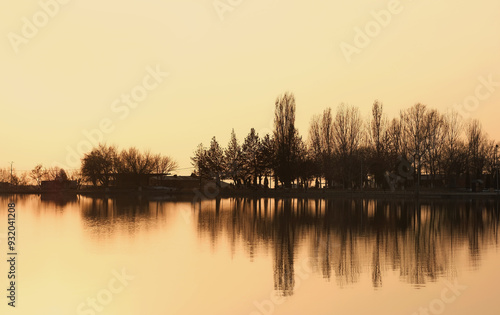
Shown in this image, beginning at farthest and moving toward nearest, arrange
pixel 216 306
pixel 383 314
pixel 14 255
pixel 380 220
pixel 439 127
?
pixel 439 127 → pixel 380 220 → pixel 14 255 → pixel 216 306 → pixel 383 314

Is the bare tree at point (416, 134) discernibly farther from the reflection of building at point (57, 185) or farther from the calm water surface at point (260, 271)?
the reflection of building at point (57, 185)

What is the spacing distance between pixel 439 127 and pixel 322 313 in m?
63.1

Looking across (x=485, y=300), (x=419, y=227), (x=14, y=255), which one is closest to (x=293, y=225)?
(x=419, y=227)

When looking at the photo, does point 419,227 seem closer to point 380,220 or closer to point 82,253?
point 380,220

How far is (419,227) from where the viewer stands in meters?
28.3

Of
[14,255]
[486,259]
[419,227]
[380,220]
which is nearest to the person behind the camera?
[486,259]

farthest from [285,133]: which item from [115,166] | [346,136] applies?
[115,166]

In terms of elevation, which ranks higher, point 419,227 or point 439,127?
point 439,127

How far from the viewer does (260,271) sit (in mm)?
16312

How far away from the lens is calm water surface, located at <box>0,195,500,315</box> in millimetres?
12766

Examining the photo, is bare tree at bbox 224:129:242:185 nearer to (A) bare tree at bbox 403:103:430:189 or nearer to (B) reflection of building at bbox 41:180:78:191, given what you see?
(A) bare tree at bbox 403:103:430:189

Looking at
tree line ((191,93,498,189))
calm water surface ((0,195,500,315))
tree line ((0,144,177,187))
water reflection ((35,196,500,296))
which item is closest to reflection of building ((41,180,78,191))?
→ tree line ((0,144,177,187))

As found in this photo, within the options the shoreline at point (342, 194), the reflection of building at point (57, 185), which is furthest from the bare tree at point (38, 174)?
the shoreline at point (342, 194)

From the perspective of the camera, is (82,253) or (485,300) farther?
(82,253)
